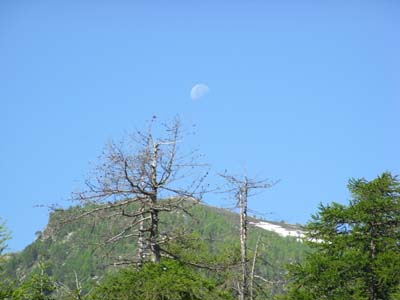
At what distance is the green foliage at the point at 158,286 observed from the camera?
44.6 feet

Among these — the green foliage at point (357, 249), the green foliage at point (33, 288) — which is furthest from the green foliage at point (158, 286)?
the green foliage at point (357, 249)

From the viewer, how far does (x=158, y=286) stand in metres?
13.6

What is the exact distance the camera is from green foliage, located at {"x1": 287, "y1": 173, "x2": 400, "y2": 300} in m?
23.8

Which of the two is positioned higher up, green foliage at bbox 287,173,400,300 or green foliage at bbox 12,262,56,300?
green foliage at bbox 287,173,400,300

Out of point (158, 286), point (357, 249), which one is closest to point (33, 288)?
point (158, 286)

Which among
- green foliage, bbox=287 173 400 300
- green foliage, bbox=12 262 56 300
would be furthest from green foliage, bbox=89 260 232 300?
green foliage, bbox=287 173 400 300

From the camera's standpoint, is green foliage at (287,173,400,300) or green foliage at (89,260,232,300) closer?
green foliage at (89,260,232,300)

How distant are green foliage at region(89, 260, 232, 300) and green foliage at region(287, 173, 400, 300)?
1085cm

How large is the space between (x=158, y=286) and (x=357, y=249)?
1355cm

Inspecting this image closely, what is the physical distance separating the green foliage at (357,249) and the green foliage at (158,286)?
10.8 meters

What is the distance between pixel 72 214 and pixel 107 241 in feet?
4.40

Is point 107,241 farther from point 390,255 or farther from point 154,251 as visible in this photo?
point 390,255

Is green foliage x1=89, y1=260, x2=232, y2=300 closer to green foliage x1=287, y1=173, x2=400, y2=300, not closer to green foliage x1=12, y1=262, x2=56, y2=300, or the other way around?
green foliage x1=12, y1=262, x2=56, y2=300

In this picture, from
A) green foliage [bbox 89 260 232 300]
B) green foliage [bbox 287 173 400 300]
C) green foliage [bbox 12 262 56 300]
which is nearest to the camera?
green foliage [bbox 89 260 232 300]
